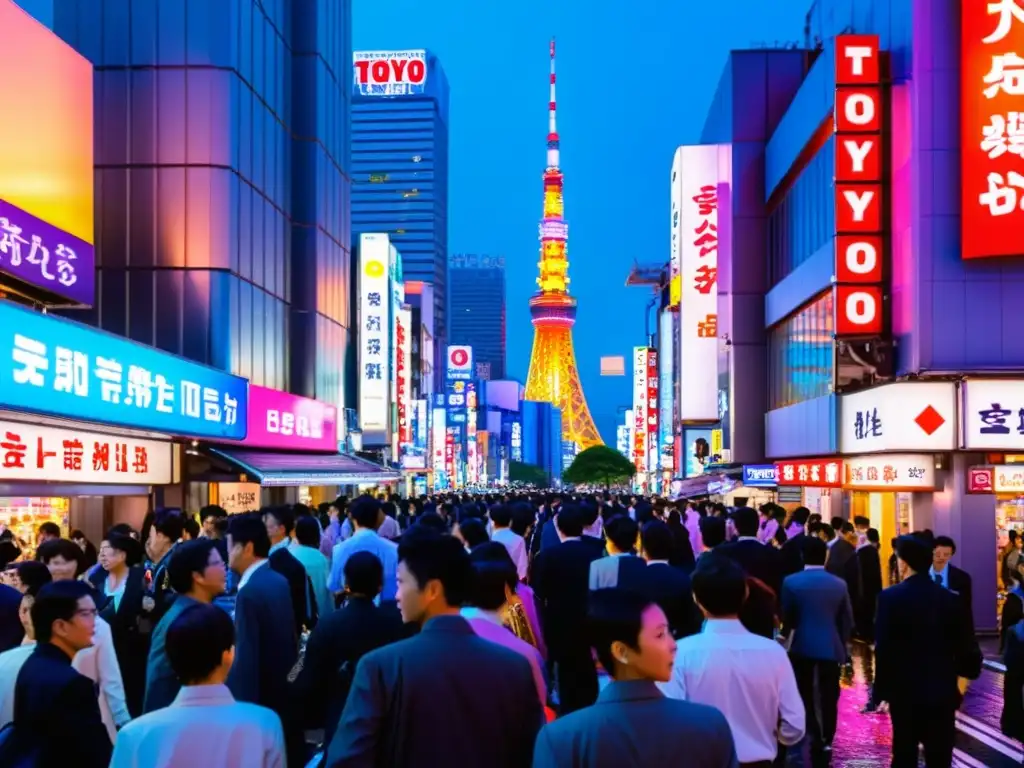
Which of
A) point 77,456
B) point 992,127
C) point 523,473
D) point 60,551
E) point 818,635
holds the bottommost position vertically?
point 523,473

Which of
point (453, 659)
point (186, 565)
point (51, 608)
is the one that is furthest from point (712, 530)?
point (453, 659)

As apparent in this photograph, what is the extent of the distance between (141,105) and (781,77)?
1689 centimetres

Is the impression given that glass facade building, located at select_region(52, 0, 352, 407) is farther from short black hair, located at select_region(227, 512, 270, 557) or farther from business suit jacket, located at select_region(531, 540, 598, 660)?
short black hair, located at select_region(227, 512, 270, 557)

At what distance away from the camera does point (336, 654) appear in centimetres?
534

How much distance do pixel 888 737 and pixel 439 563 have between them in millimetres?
7138

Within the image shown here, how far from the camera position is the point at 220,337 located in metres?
28.3

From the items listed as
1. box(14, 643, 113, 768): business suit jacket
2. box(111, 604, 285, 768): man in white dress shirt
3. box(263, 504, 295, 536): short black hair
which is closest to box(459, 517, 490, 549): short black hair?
box(263, 504, 295, 536): short black hair

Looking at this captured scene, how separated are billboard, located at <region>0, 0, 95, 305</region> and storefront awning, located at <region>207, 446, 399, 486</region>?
593 centimetres

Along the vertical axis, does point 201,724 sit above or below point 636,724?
below

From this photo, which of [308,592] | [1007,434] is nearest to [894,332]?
[1007,434]

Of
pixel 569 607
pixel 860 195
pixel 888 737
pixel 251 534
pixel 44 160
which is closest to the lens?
pixel 251 534

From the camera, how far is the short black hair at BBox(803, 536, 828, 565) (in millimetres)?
9758

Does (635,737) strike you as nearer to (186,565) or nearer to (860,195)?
(186,565)

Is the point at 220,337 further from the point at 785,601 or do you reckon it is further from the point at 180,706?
the point at 180,706
